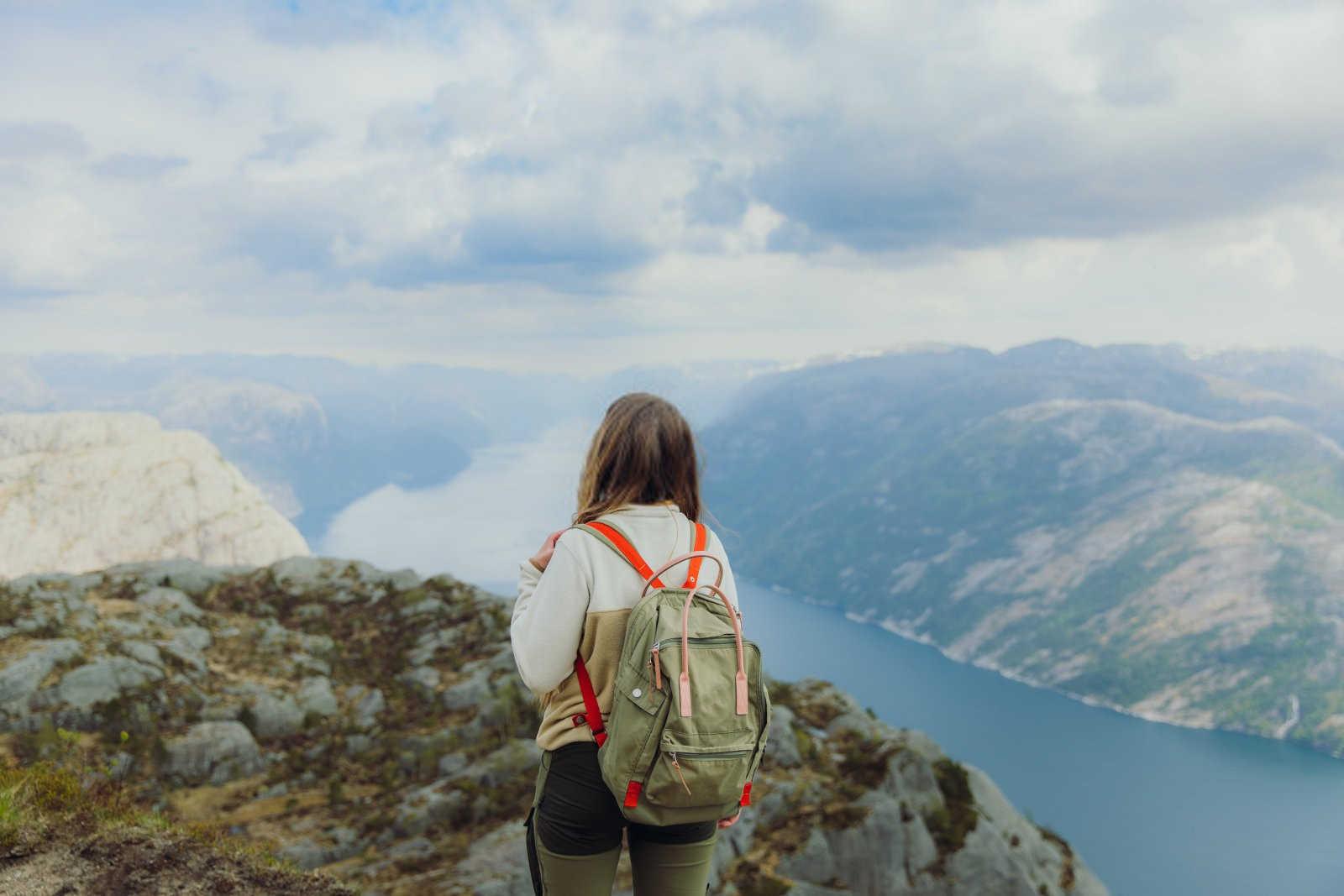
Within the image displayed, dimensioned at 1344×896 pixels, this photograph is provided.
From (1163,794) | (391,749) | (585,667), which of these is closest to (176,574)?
(391,749)

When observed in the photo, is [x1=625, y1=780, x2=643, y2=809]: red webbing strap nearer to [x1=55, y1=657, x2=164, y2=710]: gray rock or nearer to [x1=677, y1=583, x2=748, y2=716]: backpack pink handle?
[x1=677, y1=583, x2=748, y2=716]: backpack pink handle

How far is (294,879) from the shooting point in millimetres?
7059

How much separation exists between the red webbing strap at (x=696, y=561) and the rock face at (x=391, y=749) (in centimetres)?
1085

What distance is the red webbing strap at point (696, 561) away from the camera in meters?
3.71

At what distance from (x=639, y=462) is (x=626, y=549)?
49 cm

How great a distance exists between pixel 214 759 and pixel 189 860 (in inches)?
643

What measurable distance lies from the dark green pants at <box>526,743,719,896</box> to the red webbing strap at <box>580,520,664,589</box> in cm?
84

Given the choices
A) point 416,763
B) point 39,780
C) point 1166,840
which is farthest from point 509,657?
point 1166,840

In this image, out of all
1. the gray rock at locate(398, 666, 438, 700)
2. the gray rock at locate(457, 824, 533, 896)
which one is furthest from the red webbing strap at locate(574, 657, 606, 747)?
the gray rock at locate(398, 666, 438, 700)

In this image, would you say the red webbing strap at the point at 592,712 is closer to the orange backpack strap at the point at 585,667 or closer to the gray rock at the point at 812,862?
the orange backpack strap at the point at 585,667

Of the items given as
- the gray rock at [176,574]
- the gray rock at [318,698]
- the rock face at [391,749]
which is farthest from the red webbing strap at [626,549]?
the gray rock at [176,574]

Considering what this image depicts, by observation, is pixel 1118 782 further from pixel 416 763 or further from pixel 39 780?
pixel 39 780

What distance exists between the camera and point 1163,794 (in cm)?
14938

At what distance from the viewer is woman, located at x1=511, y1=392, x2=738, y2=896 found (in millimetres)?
3535
